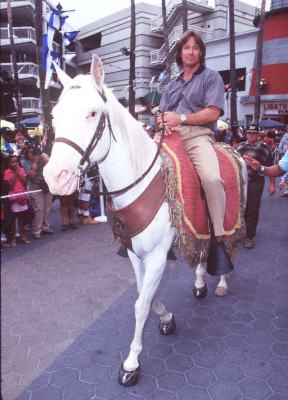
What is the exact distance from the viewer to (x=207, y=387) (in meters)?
3.09

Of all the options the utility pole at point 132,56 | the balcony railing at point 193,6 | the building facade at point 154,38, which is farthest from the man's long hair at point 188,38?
the balcony railing at point 193,6

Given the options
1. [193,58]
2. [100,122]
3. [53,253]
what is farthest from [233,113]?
[100,122]

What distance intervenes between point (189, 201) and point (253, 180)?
172 inches

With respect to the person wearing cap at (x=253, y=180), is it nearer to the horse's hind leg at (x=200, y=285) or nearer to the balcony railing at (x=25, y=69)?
the horse's hind leg at (x=200, y=285)

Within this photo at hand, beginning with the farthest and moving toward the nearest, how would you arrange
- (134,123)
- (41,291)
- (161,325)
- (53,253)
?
(53,253) → (41,291) → (161,325) → (134,123)

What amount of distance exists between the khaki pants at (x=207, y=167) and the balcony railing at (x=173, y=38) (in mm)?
30858

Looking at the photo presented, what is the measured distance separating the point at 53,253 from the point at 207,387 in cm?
474

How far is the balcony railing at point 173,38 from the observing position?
31406mm

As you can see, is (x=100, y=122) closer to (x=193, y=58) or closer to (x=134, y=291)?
(x=193, y=58)

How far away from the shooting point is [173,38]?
3278 cm

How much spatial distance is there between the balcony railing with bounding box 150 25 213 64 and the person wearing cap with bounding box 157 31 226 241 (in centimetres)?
3055

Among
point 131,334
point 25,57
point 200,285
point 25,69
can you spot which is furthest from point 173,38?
point 131,334

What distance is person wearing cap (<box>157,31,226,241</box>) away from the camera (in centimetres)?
330

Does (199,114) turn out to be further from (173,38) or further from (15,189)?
(173,38)
